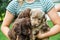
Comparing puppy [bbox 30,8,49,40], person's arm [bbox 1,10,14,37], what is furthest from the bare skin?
puppy [bbox 30,8,49,40]

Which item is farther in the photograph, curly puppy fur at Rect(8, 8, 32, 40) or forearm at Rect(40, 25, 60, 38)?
forearm at Rect(40, 25, 60, 38)

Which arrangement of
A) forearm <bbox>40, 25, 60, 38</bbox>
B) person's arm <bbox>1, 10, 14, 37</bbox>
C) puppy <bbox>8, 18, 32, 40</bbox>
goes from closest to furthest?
puppy <bbox>8, 18, 32, 40</bbox>, forearm <bbox>40, 25, 60, 38</bbox>, person's arm <bbox>1, 10, 14, 37</bbox>

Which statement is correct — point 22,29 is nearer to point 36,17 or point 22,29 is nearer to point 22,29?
point 22,29

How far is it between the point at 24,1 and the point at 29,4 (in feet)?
0.20

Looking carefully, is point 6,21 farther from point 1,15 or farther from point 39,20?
point 1,15

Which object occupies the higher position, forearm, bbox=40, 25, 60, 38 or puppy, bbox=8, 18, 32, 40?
puppy, bbox=8, 18, 32, 40

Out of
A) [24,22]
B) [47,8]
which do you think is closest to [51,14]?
[47,8]

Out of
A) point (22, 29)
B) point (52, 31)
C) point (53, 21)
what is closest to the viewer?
point (22, 29)

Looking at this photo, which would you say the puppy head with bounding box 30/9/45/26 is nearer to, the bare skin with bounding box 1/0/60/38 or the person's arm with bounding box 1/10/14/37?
the bare skin with bounding box 1/0/60/38

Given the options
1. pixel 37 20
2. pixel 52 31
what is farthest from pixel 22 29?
pixel 52 31

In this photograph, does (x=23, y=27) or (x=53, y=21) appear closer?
(x=23, y=27)

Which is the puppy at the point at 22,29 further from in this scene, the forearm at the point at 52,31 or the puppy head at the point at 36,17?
the forearm at the point at 52,31

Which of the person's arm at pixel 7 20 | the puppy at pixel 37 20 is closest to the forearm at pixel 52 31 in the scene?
the puppy at pixel 37 20

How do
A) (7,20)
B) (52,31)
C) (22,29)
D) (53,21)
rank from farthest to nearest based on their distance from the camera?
(7,20), (53,21), (52,31), (22,29)
